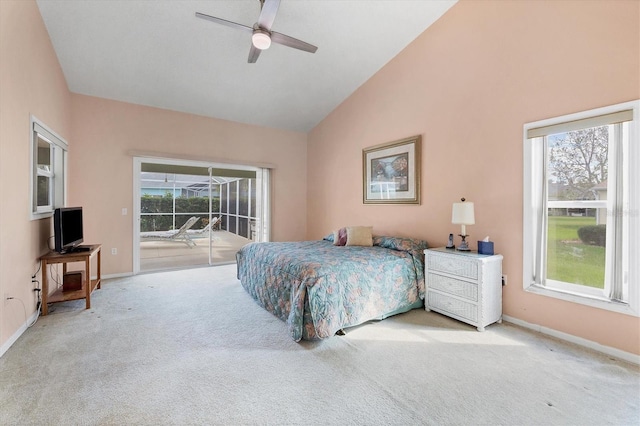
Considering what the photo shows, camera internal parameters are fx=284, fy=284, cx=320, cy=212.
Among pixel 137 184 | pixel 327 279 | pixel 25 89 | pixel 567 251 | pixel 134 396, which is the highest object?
pixel 25 89

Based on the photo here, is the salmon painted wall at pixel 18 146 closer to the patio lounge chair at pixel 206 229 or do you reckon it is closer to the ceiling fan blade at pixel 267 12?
the ceiling fan blade at pixel 267 12

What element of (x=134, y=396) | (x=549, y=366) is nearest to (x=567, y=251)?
(x=549, y=366)

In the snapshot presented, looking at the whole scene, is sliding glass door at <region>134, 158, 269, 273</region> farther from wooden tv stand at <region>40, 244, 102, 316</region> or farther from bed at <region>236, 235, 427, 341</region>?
bed at <region>236, 235, 427, 341</region>

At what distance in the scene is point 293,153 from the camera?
20.6 ft

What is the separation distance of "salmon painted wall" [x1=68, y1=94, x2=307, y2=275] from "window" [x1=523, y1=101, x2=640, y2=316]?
185 inches

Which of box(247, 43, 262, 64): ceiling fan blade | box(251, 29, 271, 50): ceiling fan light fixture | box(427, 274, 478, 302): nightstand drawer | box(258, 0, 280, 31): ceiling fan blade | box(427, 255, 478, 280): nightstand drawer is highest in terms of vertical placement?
box(258, 0, 280, 31): ceiling fan blade

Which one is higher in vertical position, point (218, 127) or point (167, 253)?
point (218, 127)

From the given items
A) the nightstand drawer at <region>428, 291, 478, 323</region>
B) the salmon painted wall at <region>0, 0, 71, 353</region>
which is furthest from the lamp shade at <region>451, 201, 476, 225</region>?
the salmon painted wall at <region>0, 0, 71, 353</region>

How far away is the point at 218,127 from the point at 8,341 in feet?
13.4

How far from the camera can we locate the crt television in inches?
121

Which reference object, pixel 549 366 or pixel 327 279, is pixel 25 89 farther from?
pixel 549 366

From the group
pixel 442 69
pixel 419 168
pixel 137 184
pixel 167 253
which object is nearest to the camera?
pixel 442 69

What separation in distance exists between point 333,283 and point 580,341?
7.18ft

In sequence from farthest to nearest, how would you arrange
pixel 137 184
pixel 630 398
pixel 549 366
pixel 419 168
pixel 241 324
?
pixel 137 184
pixel 419 168
pixel 241 324
pixel 549 366
pixel 630 398
